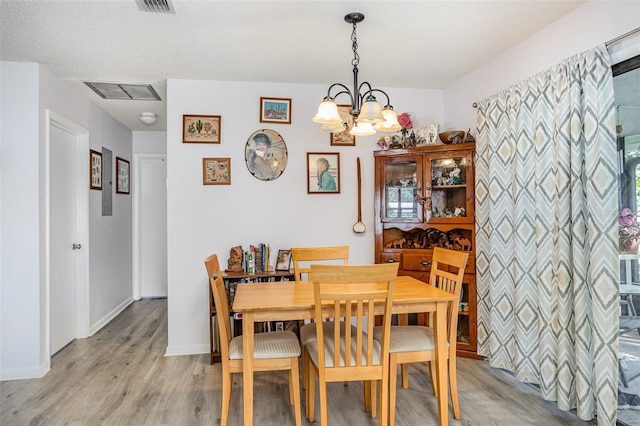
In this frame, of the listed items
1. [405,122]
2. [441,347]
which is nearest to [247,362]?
[441,347]

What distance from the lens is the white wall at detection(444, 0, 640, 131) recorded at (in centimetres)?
208

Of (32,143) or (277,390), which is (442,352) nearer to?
(277,390)

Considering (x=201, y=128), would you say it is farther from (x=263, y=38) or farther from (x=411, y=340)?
(x=411, y=340)

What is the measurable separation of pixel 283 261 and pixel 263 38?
1804mm

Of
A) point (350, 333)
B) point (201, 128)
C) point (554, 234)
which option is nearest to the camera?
point (350, 333)

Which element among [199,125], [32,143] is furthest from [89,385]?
[199,125]

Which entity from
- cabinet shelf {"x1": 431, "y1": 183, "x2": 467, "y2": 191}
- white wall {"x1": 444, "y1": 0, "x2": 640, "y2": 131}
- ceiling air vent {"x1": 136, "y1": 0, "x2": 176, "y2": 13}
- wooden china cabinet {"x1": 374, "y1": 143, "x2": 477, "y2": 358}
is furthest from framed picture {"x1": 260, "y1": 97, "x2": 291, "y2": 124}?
white wall {"x1": 444, "y1": 0, "x2": 640, "y2": 131}

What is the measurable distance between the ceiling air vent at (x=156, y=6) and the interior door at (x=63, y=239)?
67.7 inches

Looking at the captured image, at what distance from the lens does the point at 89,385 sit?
2.74 meters

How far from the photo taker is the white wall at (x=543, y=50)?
2.08 meters

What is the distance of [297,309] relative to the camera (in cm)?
200

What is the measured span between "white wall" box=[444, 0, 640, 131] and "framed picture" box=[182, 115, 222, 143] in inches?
88.2

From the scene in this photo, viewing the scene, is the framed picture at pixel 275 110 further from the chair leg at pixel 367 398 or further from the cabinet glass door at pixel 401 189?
the chair leg at pixel 367 398

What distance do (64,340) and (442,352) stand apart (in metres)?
3.37
